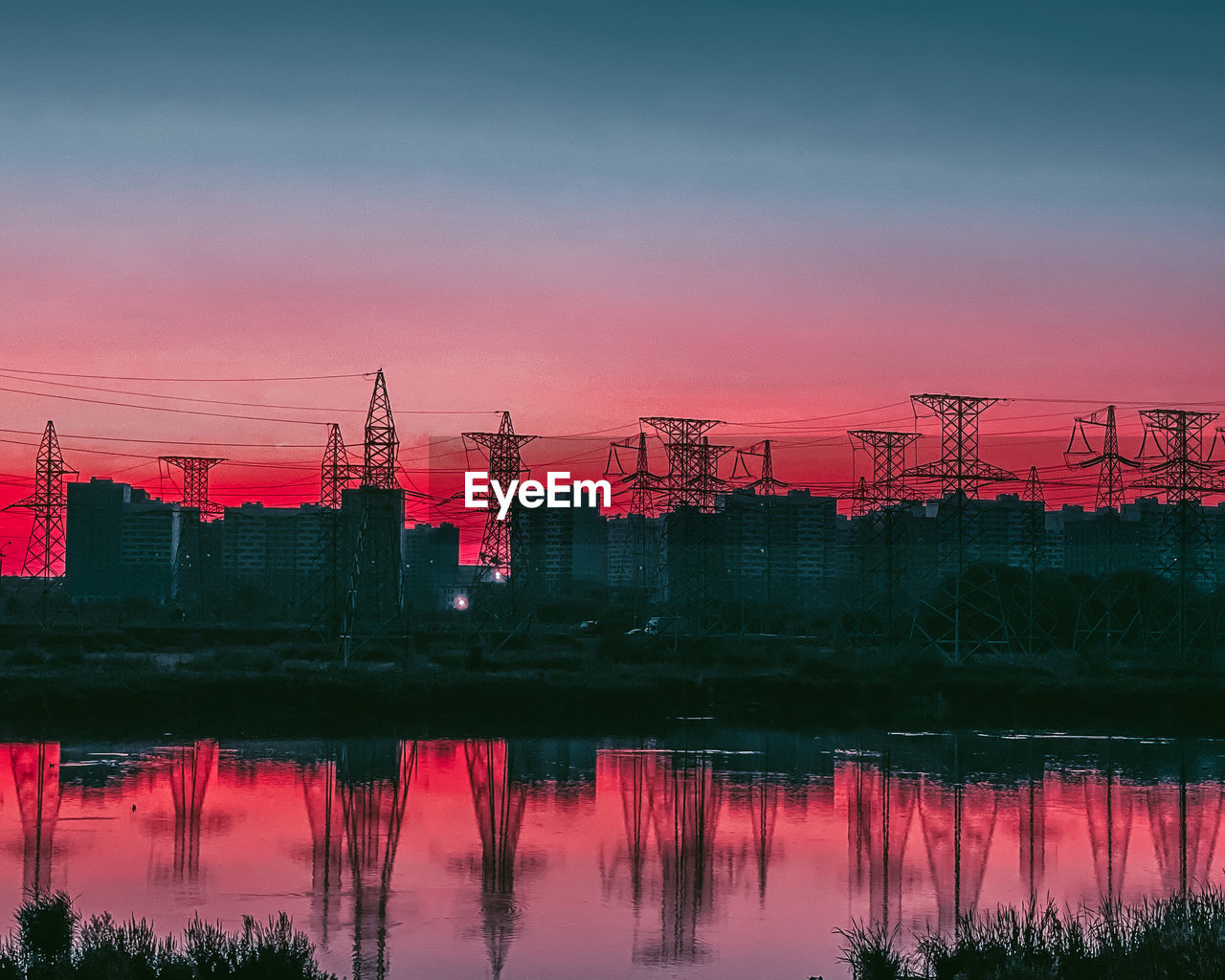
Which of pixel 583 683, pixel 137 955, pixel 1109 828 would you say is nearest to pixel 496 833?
pixel 1109 828

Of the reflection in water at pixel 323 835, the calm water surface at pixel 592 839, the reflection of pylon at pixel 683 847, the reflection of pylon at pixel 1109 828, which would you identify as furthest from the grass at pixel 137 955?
the reflection of pylon at pixel 1109 828

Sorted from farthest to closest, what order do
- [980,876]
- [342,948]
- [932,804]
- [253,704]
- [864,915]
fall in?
[253,704]
[932,804]
[980,876]
[864,915]
[342,948]

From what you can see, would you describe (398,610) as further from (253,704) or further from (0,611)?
(0,611)

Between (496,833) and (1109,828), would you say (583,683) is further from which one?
(1109,828)

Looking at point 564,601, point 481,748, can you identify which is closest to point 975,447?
point 481,748

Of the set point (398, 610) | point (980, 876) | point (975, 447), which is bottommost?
point (980, 876)
